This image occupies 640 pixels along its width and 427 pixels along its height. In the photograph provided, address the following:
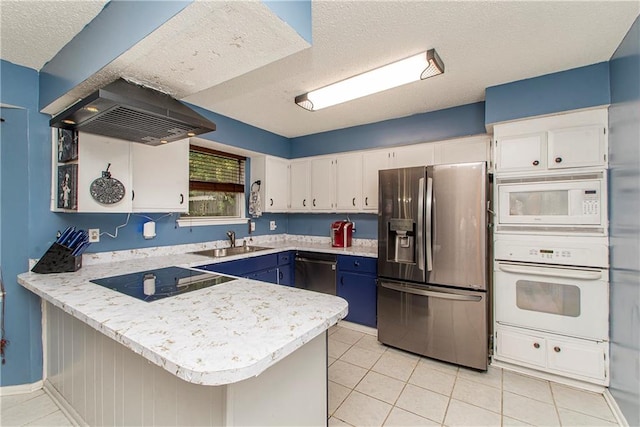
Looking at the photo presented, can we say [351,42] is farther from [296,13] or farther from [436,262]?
[436,262]

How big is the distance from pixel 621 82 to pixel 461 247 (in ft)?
4.97

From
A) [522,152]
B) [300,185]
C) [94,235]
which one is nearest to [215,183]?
[300,185]

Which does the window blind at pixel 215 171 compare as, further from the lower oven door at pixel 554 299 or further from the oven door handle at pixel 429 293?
the lower oven door at pixel 554 299

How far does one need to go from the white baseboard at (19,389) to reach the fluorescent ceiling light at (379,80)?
3.10 meters

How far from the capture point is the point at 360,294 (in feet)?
10.2

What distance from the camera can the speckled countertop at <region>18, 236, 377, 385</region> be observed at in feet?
2.87

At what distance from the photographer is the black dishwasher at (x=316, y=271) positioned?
10.8ft

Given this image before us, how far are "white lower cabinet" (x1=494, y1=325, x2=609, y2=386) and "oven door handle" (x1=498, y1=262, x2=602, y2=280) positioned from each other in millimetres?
484

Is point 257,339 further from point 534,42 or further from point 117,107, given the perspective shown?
point 534,42

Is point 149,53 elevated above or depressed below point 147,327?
above

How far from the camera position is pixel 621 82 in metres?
1.84

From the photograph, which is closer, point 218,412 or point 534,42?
point 218,412

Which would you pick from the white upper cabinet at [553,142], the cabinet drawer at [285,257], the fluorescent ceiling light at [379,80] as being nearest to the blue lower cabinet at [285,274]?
the cabinet drawer at [285,257]

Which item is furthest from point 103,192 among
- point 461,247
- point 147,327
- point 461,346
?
point 461,346
